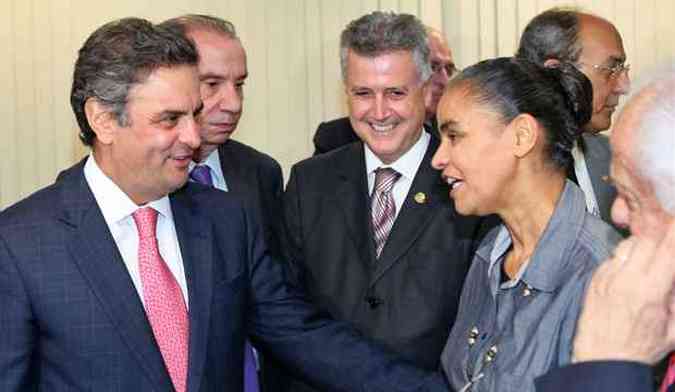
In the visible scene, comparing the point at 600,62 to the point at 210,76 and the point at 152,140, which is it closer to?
the point at 210,76

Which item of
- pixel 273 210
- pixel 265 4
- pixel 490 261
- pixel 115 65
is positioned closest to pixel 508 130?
pixel 490 261

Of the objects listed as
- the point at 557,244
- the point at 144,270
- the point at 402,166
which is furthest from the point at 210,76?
the point at 557,244

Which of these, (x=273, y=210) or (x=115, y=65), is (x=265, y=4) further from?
(x=115, y=65)

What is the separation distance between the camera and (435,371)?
304 centimetres

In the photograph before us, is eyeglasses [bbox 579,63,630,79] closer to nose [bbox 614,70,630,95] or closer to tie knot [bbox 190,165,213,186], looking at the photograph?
nose [bbox 614,70,630,95]

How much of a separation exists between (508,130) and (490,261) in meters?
0.28

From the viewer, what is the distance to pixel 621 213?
71.9 inches

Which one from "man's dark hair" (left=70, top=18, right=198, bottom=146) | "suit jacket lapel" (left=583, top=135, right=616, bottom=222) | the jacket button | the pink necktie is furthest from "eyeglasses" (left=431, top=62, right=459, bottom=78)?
the pink necktie

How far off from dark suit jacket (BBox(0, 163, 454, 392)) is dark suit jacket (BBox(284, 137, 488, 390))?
208mm

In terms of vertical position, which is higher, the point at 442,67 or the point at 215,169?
the point at 442,67

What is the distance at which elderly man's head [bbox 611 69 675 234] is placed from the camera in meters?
1.68

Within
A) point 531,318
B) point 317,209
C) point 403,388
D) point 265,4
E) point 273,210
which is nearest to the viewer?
point 531,318

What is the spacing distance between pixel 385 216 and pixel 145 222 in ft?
2.51

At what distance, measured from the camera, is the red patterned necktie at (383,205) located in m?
3.21
